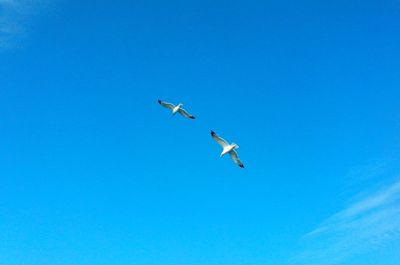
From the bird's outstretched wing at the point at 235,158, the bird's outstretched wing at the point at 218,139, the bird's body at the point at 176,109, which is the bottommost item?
the bird's outstretched wing at the point at 235,158

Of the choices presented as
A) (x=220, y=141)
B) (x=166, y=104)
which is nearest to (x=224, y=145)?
(x=220, y=141)

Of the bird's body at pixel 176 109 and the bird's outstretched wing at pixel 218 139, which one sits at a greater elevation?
the bird's body at pixel 176 109

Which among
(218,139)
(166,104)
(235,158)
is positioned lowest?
(235,158)

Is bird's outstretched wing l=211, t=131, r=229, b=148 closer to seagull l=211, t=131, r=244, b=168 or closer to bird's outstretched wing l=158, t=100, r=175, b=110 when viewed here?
seagull l=211, t=131, r=244, b=168

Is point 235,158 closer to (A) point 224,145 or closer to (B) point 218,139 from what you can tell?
(A) point 224,145

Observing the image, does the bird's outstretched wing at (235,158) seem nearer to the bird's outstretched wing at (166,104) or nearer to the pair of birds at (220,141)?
the pair of birds at (220,141)

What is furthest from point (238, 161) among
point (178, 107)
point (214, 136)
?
point (178, 107)

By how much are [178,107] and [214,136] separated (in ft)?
23.3

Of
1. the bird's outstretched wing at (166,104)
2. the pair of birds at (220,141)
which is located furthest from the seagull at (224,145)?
the bird's outstretched wing at (166,104)

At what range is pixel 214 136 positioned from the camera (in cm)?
7588

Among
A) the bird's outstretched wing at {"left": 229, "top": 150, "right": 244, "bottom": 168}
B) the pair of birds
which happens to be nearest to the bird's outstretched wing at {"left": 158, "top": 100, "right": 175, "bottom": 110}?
the pair of birds

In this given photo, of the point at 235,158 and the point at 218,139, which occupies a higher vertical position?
the point at 218,139

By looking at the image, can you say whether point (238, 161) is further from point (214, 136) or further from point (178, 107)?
point (178, 107)

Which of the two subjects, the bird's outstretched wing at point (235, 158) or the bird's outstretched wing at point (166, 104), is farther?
the bird's outstretched wing at point (166, 104)
